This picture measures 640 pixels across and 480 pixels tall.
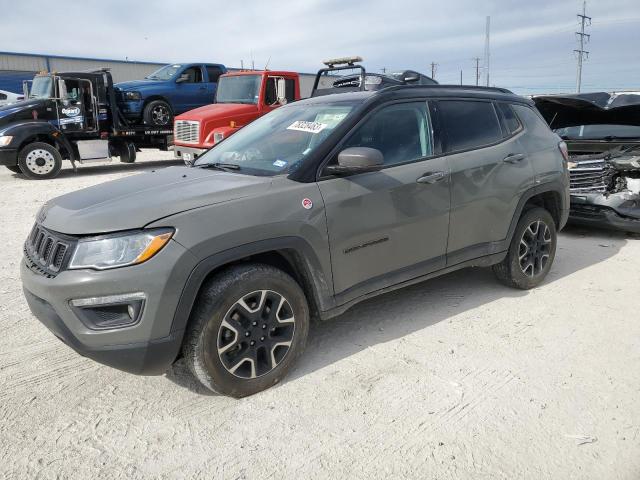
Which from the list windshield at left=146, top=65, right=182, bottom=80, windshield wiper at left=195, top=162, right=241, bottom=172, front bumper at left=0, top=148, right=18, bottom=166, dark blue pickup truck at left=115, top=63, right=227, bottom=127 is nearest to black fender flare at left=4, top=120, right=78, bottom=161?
front bumper at left=0, top=148, right=18, bottom=166

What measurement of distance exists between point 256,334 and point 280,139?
1.45 meters

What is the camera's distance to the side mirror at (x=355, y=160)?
3.07m

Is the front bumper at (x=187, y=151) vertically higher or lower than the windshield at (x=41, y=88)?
lower

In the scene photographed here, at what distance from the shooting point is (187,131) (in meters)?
11.9

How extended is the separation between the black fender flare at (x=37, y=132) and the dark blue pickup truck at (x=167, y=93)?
2.15 metres

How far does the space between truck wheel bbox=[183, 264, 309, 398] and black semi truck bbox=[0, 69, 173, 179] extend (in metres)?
10.7

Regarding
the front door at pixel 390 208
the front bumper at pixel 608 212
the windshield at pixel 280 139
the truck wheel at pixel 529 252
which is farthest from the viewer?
the front bumper at pixel 608 212

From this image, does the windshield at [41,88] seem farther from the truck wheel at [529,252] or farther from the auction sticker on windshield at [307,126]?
the truck wheel at [529,252]

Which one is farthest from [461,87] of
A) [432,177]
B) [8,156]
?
[8,156]

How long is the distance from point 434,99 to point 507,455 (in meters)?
2.53

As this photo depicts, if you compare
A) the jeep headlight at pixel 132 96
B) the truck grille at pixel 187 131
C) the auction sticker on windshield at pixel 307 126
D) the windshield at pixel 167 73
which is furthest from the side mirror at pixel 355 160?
the windshield at pixel 167 73

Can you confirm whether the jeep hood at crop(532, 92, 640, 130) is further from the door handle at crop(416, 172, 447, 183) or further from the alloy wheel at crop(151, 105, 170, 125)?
the alloy wheel at crop(151, 105, 170, 125)

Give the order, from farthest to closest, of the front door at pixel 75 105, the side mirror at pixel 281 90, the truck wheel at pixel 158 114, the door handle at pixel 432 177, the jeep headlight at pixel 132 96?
the truck wheel at pixel 158 114 < the jeep headlight at pixel 132 96 < the front door at pixel 75 105 < the side mirror at pixel 281 90 < the door handle at pixel 432 177

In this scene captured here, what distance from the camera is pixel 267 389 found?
9.89ft
